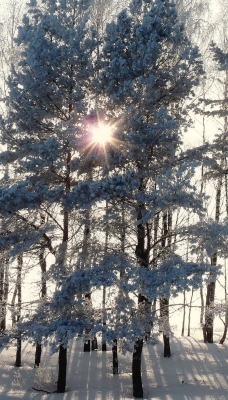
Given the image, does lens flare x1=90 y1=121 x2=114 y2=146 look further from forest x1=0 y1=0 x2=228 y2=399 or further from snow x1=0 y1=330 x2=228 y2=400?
snow x1=0 y1=330 x2=228 y2=400

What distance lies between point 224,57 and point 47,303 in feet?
29.2

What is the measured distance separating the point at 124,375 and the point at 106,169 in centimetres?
798

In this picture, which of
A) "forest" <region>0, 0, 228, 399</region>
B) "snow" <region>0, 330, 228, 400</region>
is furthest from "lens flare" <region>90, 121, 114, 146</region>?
"snow" <region>0, 330, 228, 400</region>

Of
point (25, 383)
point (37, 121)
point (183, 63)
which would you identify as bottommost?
point (25, 383)

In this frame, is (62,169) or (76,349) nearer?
(62,169)

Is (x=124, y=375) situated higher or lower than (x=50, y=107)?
lower

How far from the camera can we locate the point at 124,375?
15055 millimetres

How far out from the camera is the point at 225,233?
1027 cm

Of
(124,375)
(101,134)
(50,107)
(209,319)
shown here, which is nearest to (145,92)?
(101,134)

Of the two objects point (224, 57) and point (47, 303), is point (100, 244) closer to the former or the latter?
point (47, 303)

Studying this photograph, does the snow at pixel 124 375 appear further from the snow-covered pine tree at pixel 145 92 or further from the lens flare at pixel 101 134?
the lens flare at pixel 101 134

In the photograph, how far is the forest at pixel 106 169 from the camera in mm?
10344

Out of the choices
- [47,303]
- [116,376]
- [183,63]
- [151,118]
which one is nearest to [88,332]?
[47,303]

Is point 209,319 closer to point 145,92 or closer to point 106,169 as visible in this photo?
point 106,169
